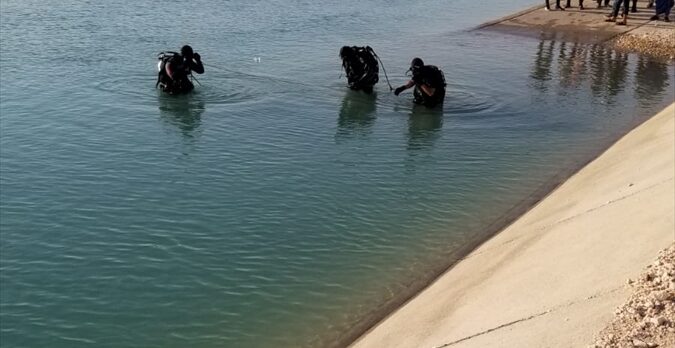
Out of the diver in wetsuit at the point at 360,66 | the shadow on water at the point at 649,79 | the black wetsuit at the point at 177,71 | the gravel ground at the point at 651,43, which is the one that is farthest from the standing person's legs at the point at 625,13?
the black wetsuit at the point at 177,71

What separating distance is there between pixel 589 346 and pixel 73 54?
20.8 metres

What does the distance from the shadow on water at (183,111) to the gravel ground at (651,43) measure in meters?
16.2

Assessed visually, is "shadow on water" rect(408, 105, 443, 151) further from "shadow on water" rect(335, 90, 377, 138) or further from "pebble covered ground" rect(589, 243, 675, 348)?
"pebble covered ground" rect(589, 243, 675, 348)

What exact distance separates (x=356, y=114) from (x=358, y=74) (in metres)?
1.71

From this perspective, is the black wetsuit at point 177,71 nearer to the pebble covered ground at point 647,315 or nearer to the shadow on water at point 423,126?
the shadow on water at point 423,126

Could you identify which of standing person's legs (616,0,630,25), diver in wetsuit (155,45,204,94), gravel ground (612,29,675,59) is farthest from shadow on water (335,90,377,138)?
standing person's legs (616,0,630,25)

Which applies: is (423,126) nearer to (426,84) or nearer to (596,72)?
(426,84)

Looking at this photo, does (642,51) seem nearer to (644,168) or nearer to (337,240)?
(644,168)

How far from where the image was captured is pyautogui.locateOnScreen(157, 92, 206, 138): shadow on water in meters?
17.2

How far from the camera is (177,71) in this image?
18875mm

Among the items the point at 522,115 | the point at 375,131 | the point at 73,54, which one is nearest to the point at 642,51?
the point at 522,115

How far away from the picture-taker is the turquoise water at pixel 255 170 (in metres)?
9.56

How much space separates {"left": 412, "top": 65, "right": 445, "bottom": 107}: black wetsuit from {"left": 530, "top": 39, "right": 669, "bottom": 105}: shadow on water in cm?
417

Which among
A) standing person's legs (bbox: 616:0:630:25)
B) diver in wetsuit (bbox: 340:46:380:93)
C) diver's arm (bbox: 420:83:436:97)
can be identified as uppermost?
standing person's legs (bbox: 616:0:630:25)
